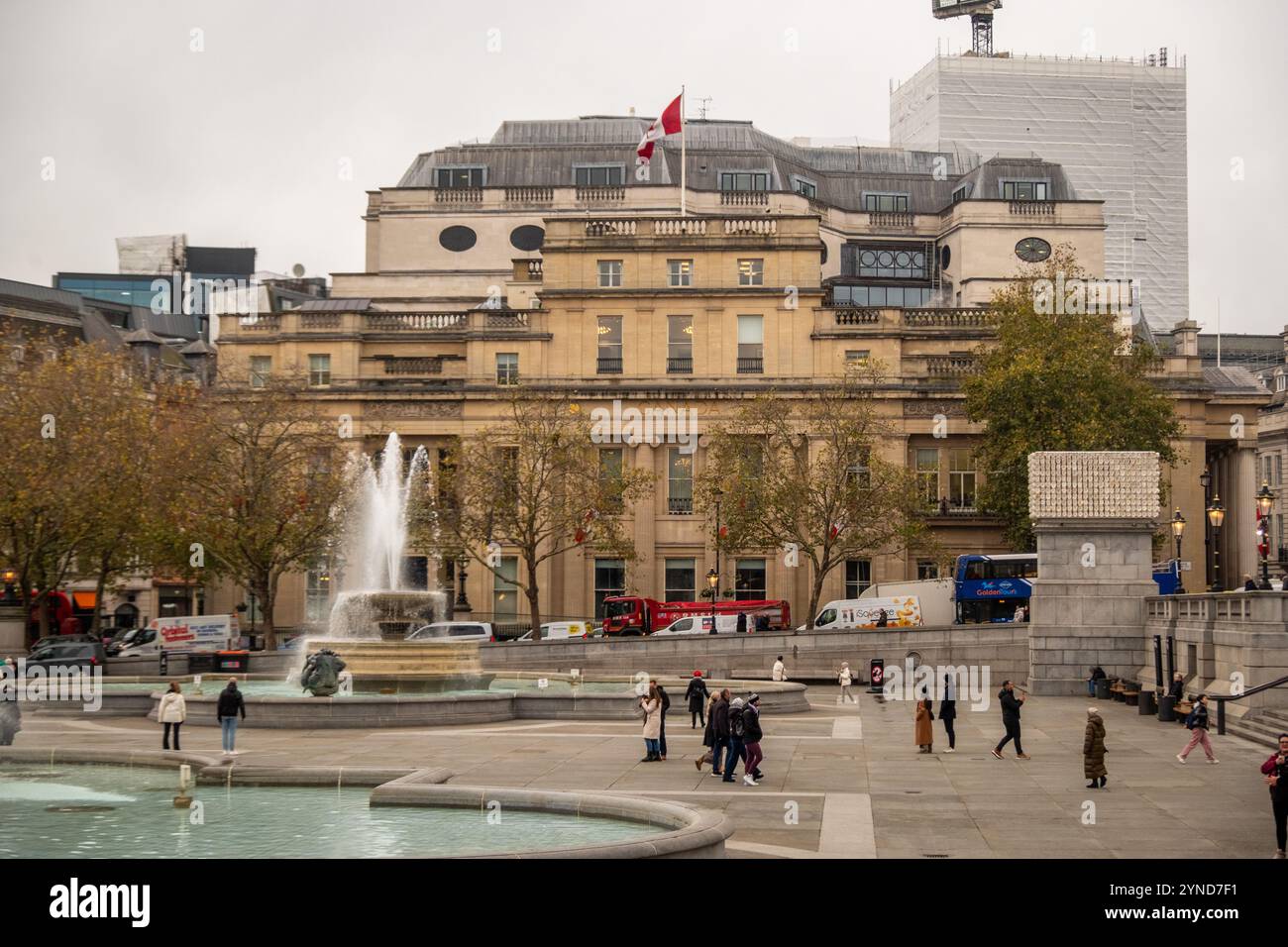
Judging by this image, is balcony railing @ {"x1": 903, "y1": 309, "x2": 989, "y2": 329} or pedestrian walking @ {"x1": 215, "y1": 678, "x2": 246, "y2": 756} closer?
pedestrian walking @ {"x1": 215, "y1": 678, "x2": 246, "y2": 756}

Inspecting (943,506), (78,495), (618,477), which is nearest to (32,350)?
(78,495)

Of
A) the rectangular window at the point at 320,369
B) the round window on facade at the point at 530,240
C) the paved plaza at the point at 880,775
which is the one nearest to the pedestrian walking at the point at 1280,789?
the paved plaza at the point at 880,775

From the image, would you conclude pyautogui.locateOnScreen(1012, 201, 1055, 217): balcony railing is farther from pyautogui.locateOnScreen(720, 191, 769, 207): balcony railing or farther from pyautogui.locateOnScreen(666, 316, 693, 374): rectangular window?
pyautogui.locateOnScreen(666, 316, 693, 374): rectangular window

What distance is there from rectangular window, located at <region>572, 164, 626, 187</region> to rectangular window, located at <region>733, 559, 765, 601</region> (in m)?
22.9

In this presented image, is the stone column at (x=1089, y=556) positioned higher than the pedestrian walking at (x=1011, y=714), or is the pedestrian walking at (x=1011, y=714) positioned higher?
the stone column at (x=1089, y=556)

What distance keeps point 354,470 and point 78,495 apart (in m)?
14.9

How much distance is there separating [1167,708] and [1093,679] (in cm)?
691

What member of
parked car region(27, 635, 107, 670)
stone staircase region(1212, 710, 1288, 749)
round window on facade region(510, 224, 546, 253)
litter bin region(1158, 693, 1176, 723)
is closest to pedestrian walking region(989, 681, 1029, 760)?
stone staircase region(1212, 710, 1288, 749)

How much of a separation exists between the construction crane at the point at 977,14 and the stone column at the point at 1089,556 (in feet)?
253

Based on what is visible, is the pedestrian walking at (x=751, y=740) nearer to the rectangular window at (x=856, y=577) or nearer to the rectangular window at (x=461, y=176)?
the rectangular window at (x=856, y=577)

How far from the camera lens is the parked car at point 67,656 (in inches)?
1886

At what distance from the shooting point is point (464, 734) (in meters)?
35.8

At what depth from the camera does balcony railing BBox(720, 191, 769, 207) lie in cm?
7931
